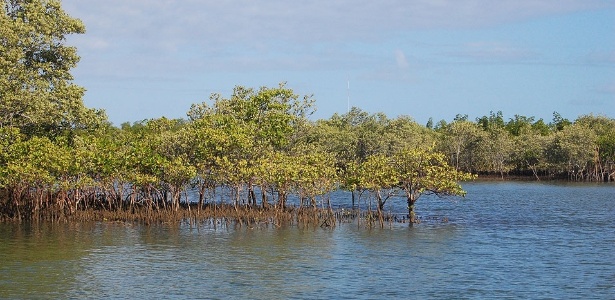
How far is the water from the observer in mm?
26359

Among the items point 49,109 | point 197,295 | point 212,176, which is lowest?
point 197,295

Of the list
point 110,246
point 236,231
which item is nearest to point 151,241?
point 110,246

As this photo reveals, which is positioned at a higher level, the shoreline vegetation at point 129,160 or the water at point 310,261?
the shoreline vegetation at point 129,160

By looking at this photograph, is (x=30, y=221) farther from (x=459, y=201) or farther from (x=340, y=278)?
(x=459, y=201)

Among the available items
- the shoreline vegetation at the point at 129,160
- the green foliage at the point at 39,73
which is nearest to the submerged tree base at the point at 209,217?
the shoreline vegetation at the point at 129,160

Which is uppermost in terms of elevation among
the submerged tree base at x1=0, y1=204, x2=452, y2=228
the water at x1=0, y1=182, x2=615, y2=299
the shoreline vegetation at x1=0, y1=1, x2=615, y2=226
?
the shoreline vegetation at x1=0, y1=1, x2=615, y2=226

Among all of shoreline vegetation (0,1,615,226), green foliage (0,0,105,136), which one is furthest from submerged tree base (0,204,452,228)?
green foliage (0,0,105,136)

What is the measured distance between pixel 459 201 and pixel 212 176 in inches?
1203

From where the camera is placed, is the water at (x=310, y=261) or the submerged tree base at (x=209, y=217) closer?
the water at (x=310, y=261)

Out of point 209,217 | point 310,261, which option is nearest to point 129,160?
point 209,217

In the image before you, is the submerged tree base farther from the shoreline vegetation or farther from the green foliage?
the green foliage

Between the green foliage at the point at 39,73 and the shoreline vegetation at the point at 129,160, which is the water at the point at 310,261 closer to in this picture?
the shoreline vegetation at the point at 129,160

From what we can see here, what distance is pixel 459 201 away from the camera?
66.1 m

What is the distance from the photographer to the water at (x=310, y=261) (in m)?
26.4
